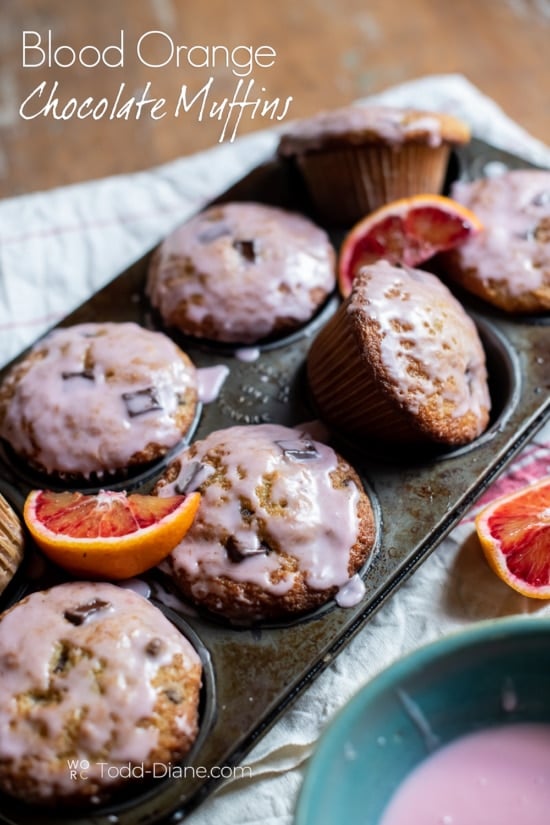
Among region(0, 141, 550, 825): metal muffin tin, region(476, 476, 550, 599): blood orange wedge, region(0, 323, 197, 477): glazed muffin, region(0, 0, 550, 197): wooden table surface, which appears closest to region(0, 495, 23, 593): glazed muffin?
region(0, 141, 550, 825): metal muffin tin

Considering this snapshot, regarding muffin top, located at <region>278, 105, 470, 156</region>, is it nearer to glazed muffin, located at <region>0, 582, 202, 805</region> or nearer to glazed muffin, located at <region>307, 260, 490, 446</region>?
glazed muffin, located at <region>307, 260, 490, 446</region>

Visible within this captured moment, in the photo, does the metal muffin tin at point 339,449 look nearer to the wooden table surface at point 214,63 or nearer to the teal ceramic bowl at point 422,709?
the teal ceramic bowl at point 422,709

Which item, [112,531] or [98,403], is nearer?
[112,531]

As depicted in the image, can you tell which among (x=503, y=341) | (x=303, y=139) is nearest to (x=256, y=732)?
(x=503, y=341)

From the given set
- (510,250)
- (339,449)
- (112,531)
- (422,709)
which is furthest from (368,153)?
(422,709)

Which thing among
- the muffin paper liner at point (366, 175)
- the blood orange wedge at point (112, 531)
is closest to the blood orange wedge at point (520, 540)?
the blood orange wedge at point (112, 531)

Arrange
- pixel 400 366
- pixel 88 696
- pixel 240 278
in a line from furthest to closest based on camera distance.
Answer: pixel 240 278, pixel 400 366, pixel 88 696

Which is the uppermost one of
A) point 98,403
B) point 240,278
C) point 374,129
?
point 374,129

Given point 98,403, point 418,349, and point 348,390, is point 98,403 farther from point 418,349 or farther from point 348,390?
point 418,349
